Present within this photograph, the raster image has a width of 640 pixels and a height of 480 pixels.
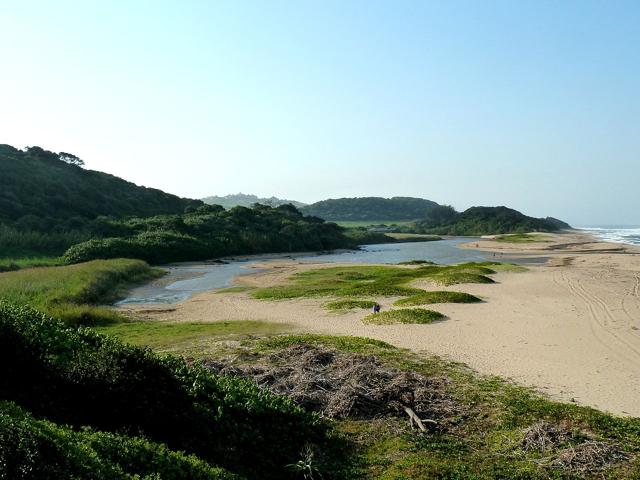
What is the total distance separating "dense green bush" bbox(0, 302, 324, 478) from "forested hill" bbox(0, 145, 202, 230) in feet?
209

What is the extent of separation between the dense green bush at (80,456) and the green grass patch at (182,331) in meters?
11.4

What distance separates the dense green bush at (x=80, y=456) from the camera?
5.09 metres

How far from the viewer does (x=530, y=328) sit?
22.0 m

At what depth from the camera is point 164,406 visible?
28.3ft

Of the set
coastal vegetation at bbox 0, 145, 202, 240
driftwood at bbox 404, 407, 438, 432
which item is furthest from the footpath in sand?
coastal vegetation at bbox 0, 145, 202, 240

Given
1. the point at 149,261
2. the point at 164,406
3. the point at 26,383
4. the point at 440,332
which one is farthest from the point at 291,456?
the point at 149,261

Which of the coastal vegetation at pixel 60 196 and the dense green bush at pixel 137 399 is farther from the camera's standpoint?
the coastal vegetation at pixel 60 196

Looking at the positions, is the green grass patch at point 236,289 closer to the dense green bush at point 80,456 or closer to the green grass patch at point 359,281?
the green grass patch at point 359,281

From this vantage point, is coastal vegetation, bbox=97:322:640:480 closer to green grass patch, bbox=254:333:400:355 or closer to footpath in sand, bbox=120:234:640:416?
footpath in sand, bbox=120:234:640:416

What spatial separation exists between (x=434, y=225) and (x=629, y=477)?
530 feet

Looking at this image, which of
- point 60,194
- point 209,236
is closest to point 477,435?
point 209,236

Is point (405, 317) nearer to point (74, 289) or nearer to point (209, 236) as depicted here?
point (74, 289)

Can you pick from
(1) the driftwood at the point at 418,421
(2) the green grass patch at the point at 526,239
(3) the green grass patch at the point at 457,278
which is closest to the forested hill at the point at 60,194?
(3) the green grass patch at the point at 457,278

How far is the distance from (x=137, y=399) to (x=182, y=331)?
1367 cm
